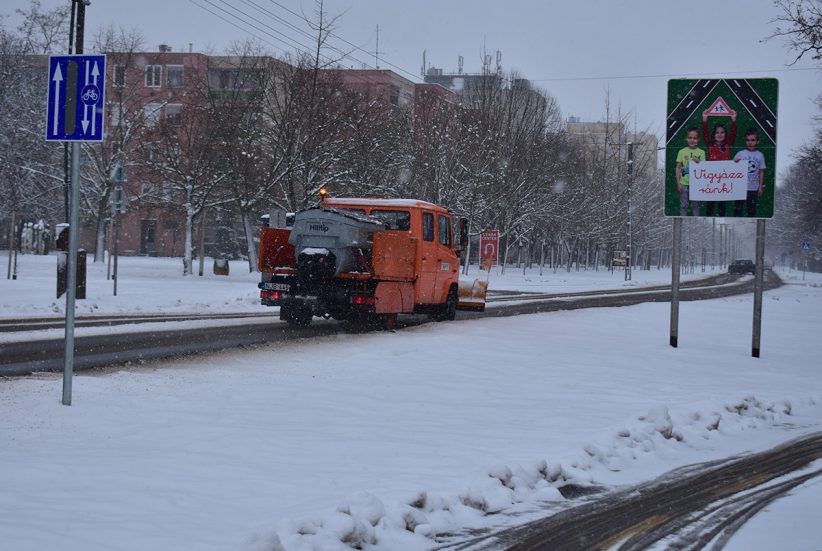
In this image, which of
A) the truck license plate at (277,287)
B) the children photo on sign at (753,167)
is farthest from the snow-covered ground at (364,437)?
the children photo on sign at (753,167)

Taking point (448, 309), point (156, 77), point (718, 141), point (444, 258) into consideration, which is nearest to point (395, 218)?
point (444, 258)

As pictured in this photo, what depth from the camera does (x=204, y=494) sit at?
19.9 feet

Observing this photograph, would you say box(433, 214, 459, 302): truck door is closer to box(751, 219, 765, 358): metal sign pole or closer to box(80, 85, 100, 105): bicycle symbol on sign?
box(751, 219, 765, 358): metal sign pole

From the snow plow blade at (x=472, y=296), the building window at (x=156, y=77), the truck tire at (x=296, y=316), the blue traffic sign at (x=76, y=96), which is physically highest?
the building window at (x=156, y=77)

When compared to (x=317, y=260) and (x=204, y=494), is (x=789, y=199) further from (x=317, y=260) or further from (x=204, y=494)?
(x=204, y=494)

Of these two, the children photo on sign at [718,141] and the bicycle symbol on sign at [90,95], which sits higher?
the children photo on sign at [718,141]

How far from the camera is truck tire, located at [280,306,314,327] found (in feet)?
63.9

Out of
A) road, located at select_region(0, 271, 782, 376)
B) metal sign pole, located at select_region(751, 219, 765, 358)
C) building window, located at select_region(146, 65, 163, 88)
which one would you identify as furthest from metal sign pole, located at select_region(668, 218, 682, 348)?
building window, located at select_region(146, 65, 163, 88)

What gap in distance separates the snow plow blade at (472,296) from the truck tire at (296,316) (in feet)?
17.9

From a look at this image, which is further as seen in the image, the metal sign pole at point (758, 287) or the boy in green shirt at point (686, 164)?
the boy in green shirt at point (686, 164)

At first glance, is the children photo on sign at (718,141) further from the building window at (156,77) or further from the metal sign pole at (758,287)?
the building window at (156,77)

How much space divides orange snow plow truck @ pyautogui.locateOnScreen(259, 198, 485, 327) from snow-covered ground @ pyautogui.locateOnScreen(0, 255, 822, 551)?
1.45 m

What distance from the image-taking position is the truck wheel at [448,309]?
72.8ft

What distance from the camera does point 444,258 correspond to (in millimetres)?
21578
